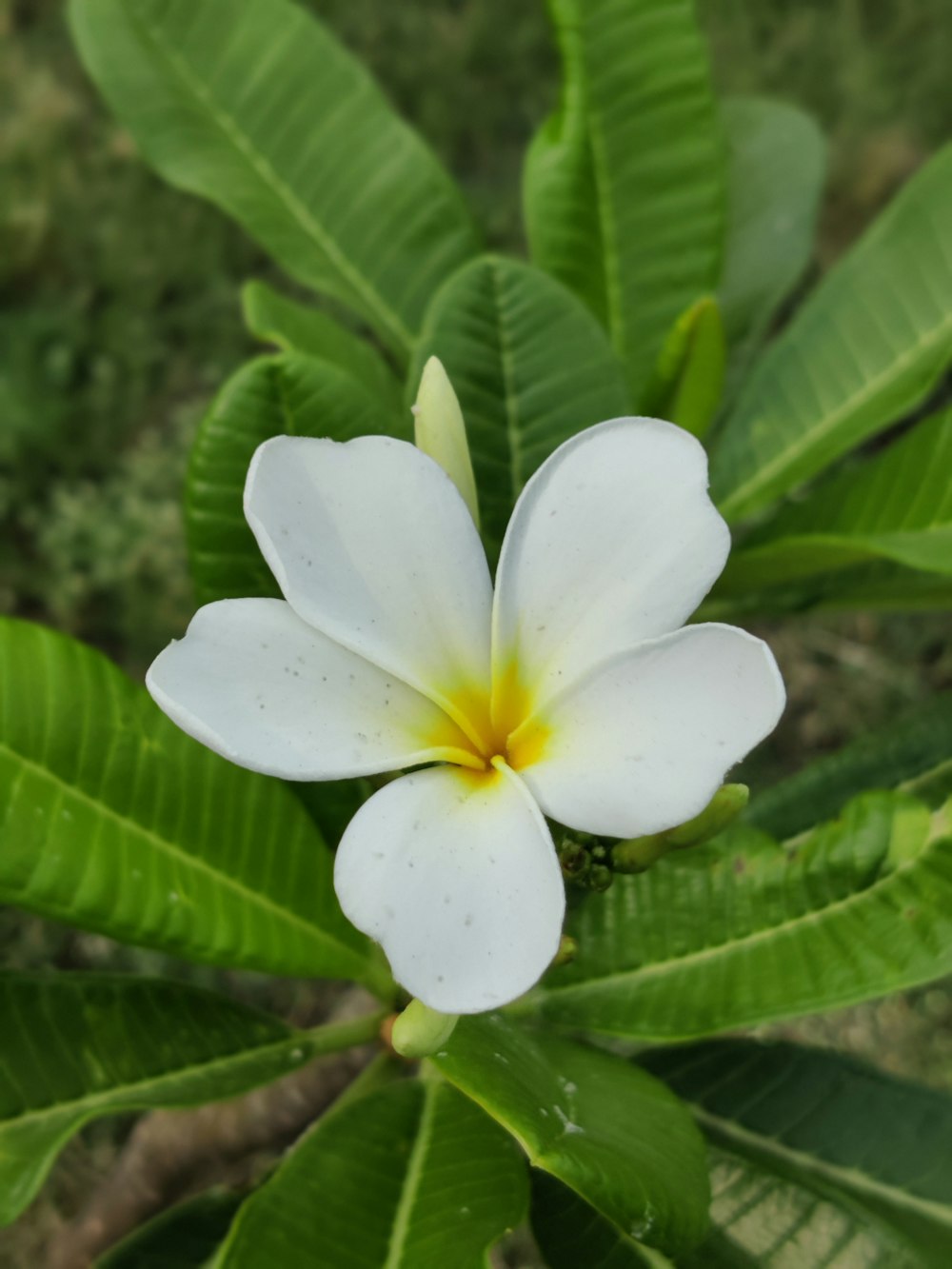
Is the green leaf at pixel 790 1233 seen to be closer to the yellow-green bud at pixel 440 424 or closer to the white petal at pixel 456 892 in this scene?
the white petal at pixel 456 892

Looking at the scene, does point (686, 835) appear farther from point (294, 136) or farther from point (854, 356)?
point (294, 136)

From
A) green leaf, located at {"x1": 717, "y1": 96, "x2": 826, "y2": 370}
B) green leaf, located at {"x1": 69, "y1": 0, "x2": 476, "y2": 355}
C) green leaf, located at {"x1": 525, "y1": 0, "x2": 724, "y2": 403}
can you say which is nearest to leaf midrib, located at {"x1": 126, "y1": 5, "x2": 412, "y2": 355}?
green leaf, located at {"x1": 69, "y1": 0, "x2": 476, "y2": 355}

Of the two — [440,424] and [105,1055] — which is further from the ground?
[440,424]

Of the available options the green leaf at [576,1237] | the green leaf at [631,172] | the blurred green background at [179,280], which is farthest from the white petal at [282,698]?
the blurred green background at [179,280]

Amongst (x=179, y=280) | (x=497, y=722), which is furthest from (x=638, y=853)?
(x=179, y=280)

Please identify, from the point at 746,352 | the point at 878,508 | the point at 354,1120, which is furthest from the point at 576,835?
the point at 746,352

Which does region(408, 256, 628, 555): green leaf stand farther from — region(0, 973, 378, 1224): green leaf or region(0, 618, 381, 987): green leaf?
region(0, 973, 378, 1224): green leaf
